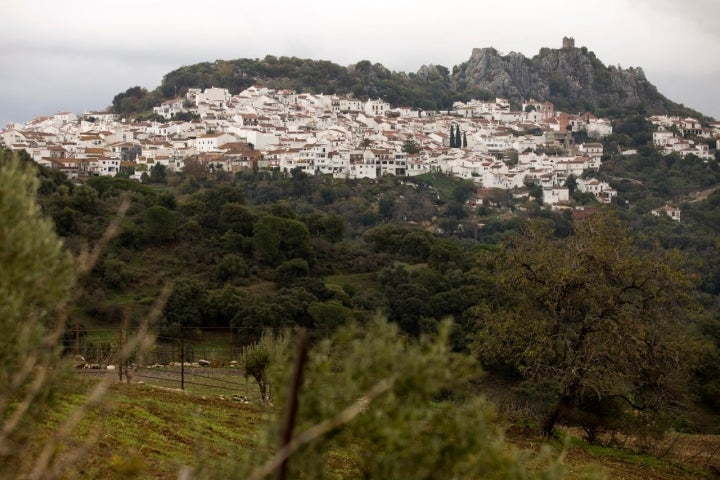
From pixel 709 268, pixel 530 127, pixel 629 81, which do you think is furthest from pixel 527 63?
pixel 709 268

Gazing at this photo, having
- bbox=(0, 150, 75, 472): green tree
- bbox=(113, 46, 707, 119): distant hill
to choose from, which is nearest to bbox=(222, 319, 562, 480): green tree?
bbox=(0, 150, 75, 472): green tree

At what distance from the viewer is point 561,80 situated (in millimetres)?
160875

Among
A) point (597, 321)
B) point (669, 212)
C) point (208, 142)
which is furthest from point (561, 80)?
point (597, 321)

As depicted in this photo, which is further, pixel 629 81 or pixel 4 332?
pixel 629 81

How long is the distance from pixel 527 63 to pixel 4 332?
169771 mm

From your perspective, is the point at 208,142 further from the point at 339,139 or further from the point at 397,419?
the point at 397,419

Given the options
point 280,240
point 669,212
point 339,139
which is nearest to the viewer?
point 280,240

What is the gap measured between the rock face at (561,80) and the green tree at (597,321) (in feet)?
471

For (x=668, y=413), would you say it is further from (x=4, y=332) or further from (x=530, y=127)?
(x=530, y=127)

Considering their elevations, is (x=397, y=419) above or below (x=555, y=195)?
above

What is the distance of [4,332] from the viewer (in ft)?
14.5

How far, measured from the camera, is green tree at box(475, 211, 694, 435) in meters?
13.0

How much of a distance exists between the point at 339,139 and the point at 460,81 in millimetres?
72255

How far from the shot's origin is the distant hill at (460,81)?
134 m
